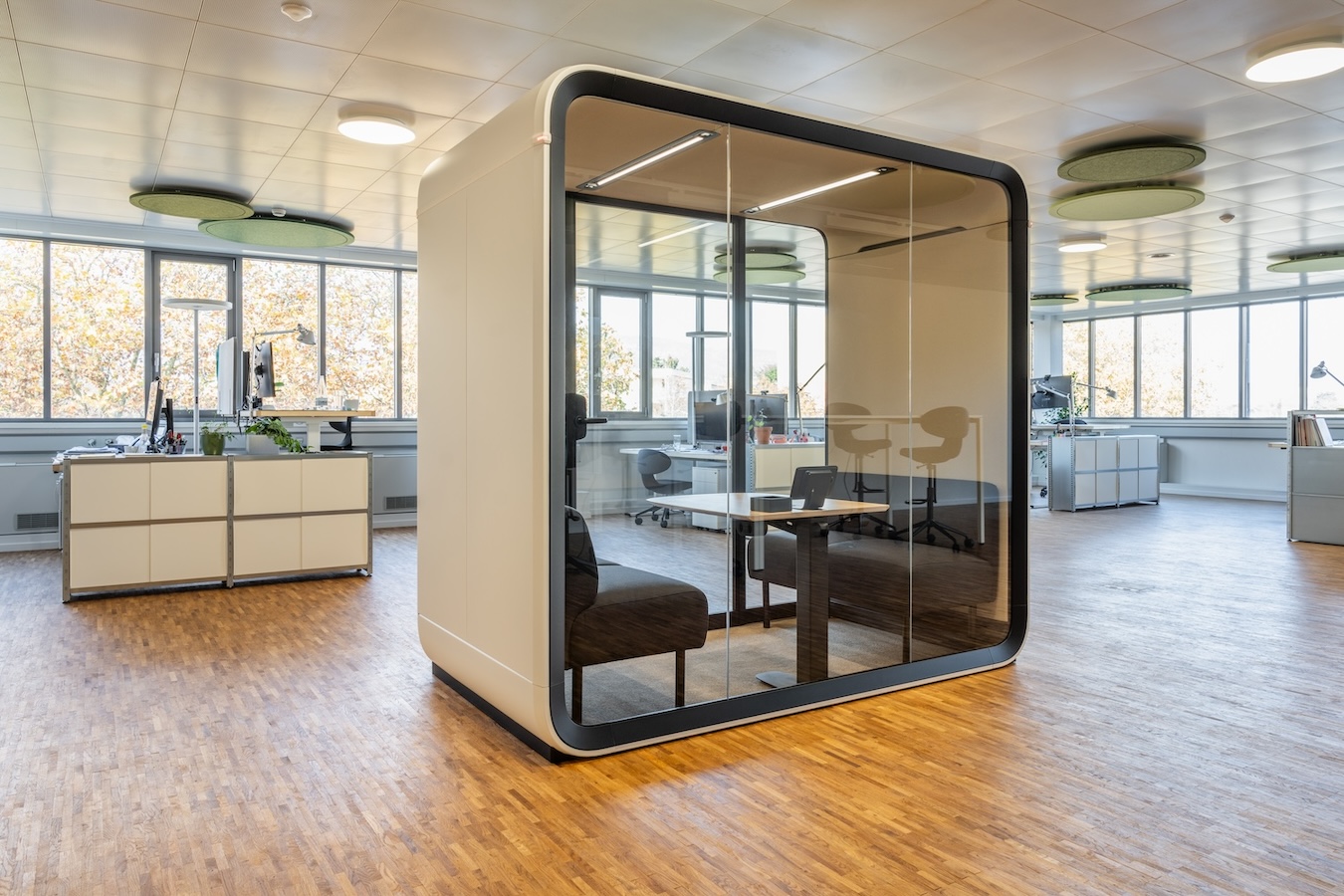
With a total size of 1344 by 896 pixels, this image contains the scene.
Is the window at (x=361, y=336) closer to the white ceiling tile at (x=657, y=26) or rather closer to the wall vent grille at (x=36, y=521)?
the wall vent grille at (x=36, y=521)

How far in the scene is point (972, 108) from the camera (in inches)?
222

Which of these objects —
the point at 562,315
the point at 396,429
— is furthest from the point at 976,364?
the point at 396,429

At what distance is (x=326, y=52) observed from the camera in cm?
479

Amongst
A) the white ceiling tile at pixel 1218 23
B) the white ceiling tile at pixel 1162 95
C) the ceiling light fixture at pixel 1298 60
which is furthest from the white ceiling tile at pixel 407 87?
the ceiling light fixture at pixel 1298 60

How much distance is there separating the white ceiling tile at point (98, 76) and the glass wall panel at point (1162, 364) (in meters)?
14.0

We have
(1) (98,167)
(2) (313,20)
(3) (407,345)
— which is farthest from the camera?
(3) (407,345)

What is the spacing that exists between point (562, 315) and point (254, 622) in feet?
11.6

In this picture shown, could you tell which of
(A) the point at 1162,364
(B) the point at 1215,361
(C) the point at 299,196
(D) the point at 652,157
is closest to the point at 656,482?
(D) the point at 652,157

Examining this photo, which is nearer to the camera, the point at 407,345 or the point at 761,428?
the point at 761,428

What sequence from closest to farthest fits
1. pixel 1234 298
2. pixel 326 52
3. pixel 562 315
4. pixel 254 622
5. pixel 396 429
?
pixel 562 315 < pixel 326 52 < pixel 254 622 < pixel 396 429 < pixel 1234 298

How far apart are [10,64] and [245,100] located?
3.83ft

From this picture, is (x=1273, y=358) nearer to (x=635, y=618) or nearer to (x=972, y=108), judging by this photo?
(x=972, y=108)

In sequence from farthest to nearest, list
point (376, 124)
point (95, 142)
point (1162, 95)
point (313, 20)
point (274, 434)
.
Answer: point (274, 434)
point (95, 142)
point (376, 124)
point (1162, 95)
point (313, 20)

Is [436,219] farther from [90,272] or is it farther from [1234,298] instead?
[1234,298]
